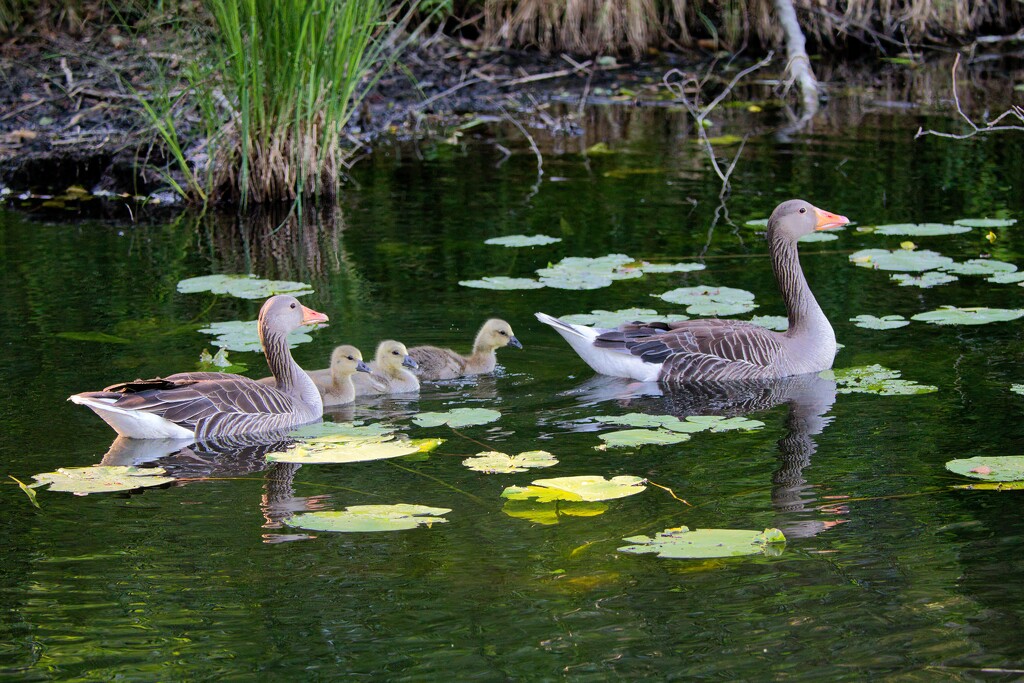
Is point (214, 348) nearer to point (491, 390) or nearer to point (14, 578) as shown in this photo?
point (491, 390)

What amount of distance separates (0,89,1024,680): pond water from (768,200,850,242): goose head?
795 mm

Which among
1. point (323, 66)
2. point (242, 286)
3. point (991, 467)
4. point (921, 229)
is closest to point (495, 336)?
point (242, 286)

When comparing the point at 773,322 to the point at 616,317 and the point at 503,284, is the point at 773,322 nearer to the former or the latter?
the point at 616,317

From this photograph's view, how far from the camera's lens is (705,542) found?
5.95 metres

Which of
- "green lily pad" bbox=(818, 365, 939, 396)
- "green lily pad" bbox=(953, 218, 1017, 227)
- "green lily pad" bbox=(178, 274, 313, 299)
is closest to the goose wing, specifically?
"green lily pad" bbox=(818, 365, 939, 396)

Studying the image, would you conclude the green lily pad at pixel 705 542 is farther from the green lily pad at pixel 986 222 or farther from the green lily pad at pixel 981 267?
the green lily pad at pixel 986 222

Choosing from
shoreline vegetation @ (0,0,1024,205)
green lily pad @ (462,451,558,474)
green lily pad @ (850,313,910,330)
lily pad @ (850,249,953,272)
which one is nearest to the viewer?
green lily pad @ (462,451,558,474)

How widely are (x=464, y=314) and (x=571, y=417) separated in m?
2.48

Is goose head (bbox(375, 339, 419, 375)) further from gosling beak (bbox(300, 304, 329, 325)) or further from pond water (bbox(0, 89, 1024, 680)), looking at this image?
gosling beak (bbox(300, 304, 329, 325))

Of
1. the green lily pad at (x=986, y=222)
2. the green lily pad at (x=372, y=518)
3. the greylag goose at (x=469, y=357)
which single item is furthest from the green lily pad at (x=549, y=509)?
the green lily pad at (x=986, y=222)

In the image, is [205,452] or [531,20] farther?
[531,20]

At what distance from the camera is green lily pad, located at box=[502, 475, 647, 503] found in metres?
6.61

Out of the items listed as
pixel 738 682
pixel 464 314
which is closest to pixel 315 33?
pixel 464 314

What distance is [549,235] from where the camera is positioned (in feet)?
41.1
